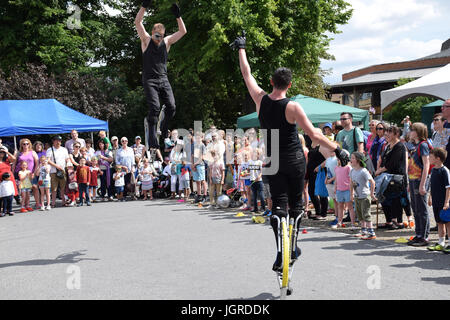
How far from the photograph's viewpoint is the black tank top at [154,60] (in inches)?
244

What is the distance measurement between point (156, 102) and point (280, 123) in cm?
237

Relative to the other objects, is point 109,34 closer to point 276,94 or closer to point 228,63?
point 228,63

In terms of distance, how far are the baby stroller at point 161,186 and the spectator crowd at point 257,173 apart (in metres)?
0.03

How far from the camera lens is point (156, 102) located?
6.27 meters

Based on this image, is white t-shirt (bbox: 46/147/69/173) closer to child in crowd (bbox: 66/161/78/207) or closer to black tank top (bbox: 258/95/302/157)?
child in crowd (bbox: 66/161/78/207)

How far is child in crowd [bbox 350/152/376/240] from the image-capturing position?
7.45 meters

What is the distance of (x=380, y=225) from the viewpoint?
8.48 m

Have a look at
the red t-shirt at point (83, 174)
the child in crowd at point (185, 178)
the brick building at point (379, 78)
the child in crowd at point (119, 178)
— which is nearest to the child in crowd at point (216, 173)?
the child in crowd at point (185, 178)

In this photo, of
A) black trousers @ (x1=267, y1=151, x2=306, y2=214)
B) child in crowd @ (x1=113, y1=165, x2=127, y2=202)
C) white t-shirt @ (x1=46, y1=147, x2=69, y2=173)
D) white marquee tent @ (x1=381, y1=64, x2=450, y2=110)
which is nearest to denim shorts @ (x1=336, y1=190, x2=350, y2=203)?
white marquee tent @ (x1=381, y1=64, x2=450, y2=110)

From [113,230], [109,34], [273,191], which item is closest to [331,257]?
[273,191]

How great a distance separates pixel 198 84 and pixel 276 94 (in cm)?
2519

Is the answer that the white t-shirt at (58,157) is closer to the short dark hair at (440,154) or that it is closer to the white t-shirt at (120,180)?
the white t-shirt at (120,180)

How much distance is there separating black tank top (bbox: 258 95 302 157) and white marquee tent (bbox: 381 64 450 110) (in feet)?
21.9

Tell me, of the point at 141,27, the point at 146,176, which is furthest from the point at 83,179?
the point at 141,27
